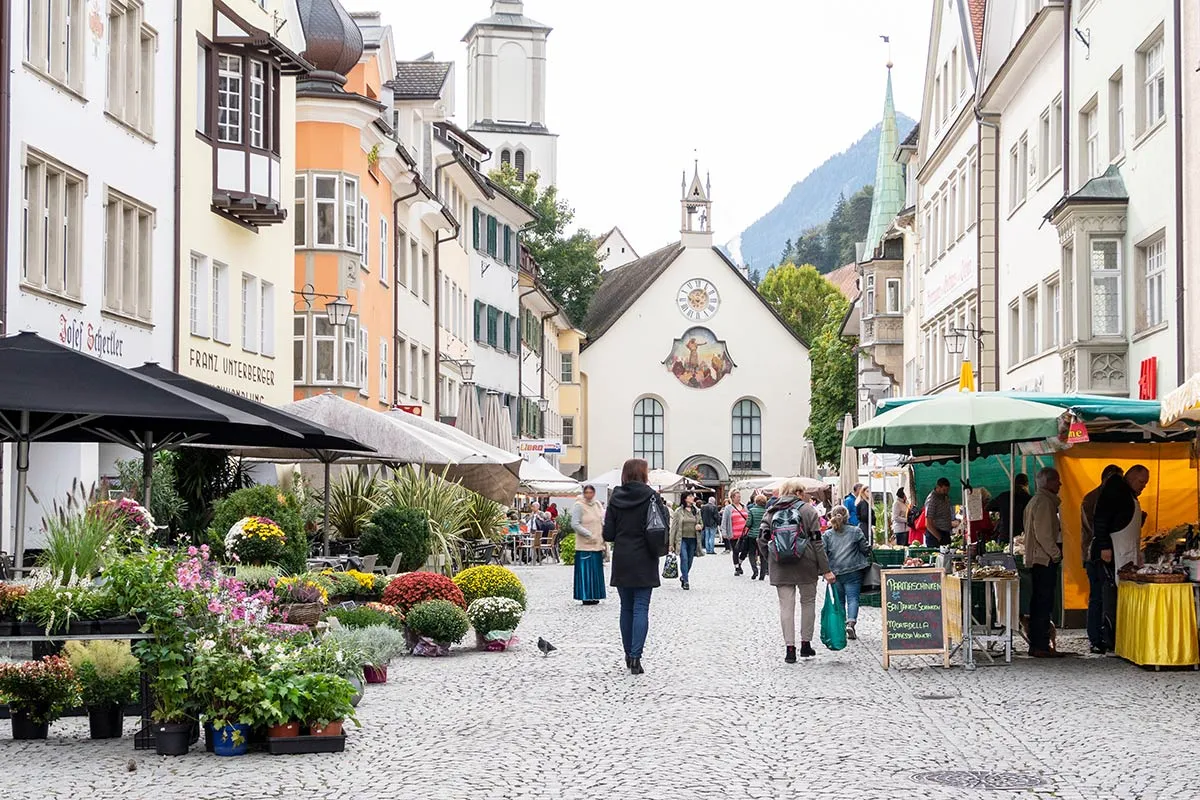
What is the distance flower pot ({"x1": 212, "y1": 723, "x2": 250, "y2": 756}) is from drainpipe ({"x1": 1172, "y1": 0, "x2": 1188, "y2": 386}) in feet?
50.4

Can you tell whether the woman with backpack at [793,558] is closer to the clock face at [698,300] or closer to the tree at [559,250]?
the tree at [559,250]

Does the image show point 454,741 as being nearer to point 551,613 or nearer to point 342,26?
point 551,613

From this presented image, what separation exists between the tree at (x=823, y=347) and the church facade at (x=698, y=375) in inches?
62.8

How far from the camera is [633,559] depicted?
14289 mm

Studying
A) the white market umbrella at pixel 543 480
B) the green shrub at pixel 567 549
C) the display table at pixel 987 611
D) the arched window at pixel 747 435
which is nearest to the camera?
the display table at pixel 987 611

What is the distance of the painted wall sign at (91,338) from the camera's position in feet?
70.2

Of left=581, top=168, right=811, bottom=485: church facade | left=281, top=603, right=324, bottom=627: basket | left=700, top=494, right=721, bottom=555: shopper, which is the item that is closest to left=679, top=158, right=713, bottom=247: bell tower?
left=581, top=168, right=811, bottom=485: church facade

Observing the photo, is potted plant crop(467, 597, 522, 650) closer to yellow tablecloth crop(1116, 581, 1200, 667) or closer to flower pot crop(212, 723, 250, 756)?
yellow tablecloth crop(1116, 581, 1200, 667)

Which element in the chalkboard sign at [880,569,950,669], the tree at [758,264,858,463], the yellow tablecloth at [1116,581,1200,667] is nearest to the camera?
the yellow tablecloth at [1116,581,1200,667]

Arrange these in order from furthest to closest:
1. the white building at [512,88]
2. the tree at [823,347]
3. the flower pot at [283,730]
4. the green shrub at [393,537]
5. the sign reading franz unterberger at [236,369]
A: the white building at [512,88], the tree at [823,347], the sign reading franz unterberger at [236,369], the green shrub at [393,537], the flower pot at [283,730]

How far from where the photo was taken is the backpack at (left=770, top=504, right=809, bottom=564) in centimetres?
1532

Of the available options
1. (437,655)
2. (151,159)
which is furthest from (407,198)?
(437,655)

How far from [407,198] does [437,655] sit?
84.3 ft

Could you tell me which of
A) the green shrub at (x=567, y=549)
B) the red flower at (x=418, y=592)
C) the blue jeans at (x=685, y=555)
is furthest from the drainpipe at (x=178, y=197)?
the green shrub at (x=567, y=549)
